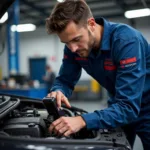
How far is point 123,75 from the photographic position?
127 cm

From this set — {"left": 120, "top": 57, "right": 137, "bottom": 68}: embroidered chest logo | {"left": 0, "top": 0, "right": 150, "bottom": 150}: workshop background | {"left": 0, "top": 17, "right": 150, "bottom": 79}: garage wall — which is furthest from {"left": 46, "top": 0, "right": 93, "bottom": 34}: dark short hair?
{"left": 0, "top": 17, "right": 150, "bottom": 79}: garage wall

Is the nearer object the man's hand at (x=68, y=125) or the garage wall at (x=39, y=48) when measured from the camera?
the man's hand at (x=68, y=125)

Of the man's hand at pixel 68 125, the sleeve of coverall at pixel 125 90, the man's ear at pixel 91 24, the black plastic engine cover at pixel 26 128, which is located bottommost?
the black plastic engine cover at pixel 26 128

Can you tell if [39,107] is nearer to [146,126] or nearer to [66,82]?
[66,82]

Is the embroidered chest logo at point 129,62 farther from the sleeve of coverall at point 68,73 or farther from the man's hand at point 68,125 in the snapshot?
the sleeve of coverall at point 68,73

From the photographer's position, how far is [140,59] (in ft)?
4.20

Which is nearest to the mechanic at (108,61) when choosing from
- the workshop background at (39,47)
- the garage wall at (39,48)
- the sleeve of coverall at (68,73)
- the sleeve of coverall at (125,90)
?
the sleeve of coverall at (125,90)

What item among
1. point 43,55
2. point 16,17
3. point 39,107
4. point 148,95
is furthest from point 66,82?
point 43,55

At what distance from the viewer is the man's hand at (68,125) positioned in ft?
3.81

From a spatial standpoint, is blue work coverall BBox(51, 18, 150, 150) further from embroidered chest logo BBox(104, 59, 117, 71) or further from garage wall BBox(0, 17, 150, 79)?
garage wall BBox(0, 17, 150, 79)

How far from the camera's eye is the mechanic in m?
1.20

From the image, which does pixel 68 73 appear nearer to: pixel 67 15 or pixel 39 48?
pixel 67 15

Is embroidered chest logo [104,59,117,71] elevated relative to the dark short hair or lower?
lower

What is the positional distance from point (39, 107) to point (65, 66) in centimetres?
53
